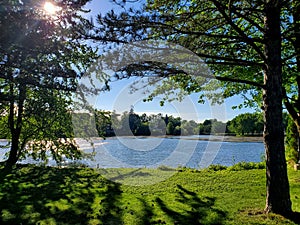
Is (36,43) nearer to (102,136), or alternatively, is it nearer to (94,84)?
(94,84)

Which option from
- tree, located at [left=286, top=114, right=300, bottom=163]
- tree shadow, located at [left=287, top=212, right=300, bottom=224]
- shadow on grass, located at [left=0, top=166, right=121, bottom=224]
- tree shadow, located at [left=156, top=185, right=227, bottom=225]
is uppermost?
tree, located at [left=286, top=114, right=300, bottom=163]

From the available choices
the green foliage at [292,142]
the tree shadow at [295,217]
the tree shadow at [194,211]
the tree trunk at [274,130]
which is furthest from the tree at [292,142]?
the tree trunk at [274,130]

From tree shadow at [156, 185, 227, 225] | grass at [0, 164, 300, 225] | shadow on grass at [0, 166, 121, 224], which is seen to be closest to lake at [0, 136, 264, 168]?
shadow on grass at [0, 166, 121, 224]

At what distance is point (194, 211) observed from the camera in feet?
17.3

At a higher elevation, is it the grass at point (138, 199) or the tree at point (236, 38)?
the tree at point (236, 38)

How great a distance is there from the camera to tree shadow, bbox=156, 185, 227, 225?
4.73 meters

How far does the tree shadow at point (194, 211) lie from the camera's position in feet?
15.5

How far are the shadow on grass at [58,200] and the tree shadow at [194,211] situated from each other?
3.48 ft

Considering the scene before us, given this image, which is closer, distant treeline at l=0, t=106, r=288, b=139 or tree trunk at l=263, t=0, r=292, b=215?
tree trunk at l=263, t=0, r=292, b=215

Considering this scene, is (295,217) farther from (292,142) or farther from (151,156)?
(151,156)

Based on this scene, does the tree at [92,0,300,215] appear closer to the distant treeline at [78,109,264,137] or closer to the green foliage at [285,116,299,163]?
the distant treeline at [78,109,264,137]

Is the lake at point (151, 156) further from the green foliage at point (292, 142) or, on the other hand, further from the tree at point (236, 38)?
the tree at point (236, 38)

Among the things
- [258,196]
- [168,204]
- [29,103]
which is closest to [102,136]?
[29,103]

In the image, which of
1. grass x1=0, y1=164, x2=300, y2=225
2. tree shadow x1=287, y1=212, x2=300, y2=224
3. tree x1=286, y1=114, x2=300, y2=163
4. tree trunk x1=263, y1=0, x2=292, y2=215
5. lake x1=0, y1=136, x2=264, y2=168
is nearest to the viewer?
tree shadow x1=287, y1=212, x2=300, y2=224
